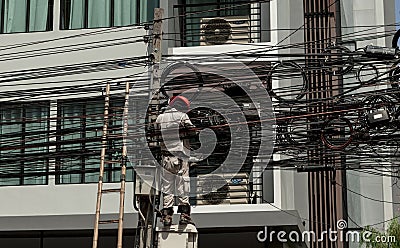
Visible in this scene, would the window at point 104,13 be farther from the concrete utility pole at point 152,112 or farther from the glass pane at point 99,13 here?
the concrete utility pole at point 152,112

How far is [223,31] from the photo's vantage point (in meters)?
19.8

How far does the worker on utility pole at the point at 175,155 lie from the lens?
12695 millimetres

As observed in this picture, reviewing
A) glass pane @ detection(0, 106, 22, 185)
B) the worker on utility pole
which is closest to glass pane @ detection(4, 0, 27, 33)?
glass pane @ detection(0, 106, 22, 185)

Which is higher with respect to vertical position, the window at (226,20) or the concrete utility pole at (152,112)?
the window at (226,20)

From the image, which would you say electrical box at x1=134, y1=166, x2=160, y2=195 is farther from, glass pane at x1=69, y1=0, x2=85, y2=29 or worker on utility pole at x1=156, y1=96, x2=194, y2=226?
glass pane at x1=69, y1=0, x2=85, y2=29

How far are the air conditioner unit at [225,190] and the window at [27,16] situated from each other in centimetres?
465

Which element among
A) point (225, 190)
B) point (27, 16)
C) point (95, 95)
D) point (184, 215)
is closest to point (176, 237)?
point (184, 215)

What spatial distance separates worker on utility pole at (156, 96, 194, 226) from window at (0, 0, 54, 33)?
7.72 meters

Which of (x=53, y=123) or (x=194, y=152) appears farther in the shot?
(x=53, y=123)

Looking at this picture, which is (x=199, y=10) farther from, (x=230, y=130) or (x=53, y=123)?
(x=230, y=130)

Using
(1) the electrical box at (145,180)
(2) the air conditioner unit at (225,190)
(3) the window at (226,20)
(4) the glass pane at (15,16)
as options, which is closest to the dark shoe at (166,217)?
(1) the electrical box at (145,180)

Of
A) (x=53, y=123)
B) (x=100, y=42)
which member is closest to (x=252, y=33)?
(x=100, y=42)

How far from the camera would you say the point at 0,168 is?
718 inches

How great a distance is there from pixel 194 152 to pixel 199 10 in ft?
20.9
